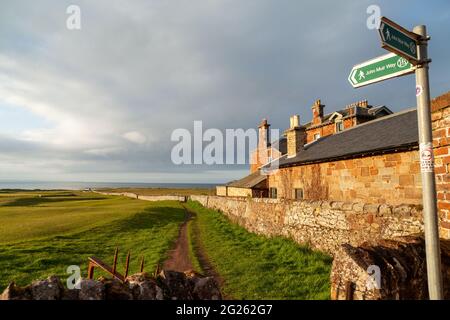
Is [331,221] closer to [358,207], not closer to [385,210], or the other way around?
[358,207]

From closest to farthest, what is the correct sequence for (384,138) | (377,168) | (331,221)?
(331,221)
(377,168)
(384,138)

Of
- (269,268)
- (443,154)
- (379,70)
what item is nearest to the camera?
(379,70)

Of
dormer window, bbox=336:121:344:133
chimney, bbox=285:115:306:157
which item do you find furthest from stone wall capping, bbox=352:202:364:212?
dormer window, bbox=336:121:344:133

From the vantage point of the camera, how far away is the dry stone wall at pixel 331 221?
841 cm

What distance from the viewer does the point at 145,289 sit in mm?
3170

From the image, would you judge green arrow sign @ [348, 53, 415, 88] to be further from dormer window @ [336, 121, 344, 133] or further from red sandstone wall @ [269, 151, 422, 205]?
dormer window @ [336, 121, 344, 133]

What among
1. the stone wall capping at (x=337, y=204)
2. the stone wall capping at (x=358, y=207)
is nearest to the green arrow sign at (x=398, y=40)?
the stone wall capping at (x=358, y=207)

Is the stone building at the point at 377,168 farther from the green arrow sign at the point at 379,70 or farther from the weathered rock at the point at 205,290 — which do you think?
the weathered rock at the point at 205,290

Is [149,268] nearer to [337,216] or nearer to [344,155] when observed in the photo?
[337,216]

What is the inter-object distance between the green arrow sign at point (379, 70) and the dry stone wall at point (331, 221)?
11.3ft

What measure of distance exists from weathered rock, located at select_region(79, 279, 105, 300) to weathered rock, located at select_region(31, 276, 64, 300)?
0.19 m

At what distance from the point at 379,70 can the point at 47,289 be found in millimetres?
4432

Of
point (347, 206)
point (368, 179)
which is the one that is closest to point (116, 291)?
point (347, 206)

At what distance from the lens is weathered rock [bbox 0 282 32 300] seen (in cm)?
258
